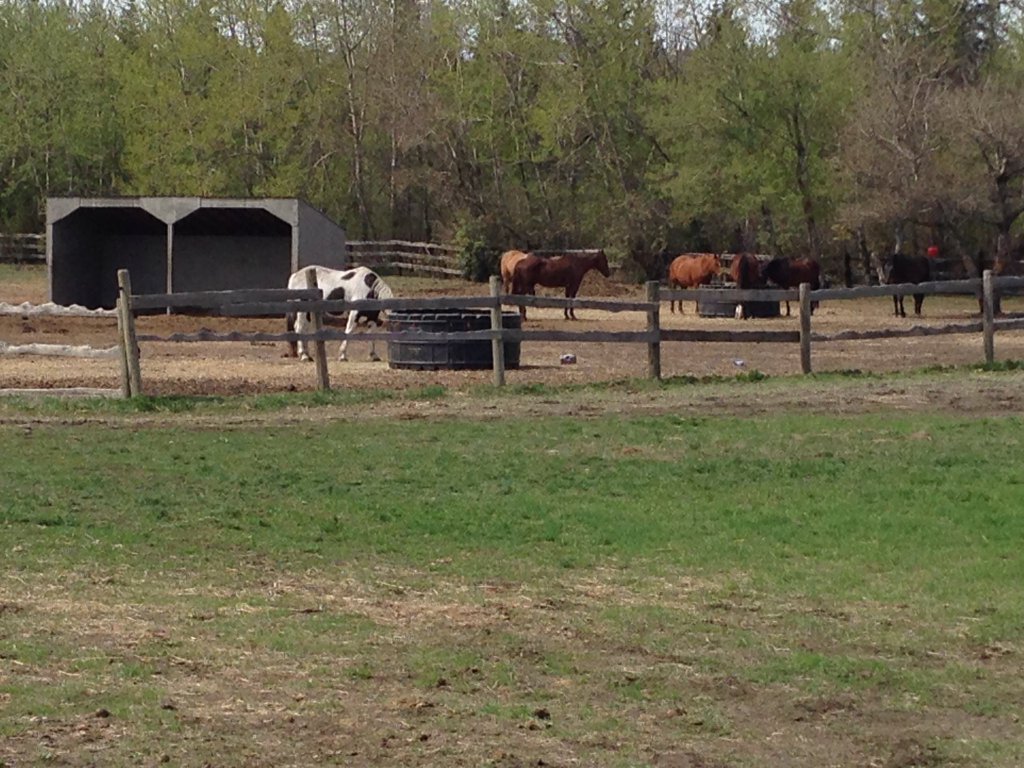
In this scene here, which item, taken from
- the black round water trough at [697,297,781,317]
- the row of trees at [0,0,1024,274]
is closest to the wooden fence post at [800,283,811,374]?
the black round water trough at [697,297,781,317]

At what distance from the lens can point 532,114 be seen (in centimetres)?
5266

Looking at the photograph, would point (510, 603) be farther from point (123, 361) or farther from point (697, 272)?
point (697, 272)

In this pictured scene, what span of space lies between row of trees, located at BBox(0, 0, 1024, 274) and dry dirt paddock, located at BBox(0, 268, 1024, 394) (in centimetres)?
1356

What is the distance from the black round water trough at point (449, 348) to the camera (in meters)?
18.9

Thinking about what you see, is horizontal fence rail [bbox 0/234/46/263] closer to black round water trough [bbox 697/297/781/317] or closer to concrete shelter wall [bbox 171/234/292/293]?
concrete shelter wall [bbox 171/234/292/293]

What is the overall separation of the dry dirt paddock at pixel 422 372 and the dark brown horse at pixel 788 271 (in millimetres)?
3215

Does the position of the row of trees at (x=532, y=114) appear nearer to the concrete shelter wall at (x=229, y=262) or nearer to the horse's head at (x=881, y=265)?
the horse's head at (x=881, y=265)

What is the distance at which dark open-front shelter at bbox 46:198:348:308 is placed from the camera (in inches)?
1225

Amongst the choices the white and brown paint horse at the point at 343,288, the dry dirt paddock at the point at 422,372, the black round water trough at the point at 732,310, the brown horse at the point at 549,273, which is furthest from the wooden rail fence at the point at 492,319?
the black round water trough at the point at 732,310

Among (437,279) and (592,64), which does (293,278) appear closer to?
(437,279)

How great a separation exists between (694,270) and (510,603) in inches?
1213

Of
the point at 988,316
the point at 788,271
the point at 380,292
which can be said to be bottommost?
the point at 988,316

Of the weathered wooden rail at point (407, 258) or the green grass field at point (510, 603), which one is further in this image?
the weathered wooden rail at point (407, 258)

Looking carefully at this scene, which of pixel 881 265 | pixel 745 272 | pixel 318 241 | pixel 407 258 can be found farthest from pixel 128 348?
pixel 407 258
